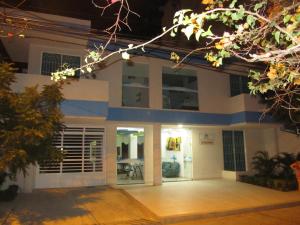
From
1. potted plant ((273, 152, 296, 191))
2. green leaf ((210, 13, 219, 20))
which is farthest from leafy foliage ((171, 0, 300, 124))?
potted plant ((273, 152, 296, 191))

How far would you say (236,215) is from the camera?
8258 millimetres

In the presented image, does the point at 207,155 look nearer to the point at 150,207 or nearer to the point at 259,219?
the point at 150,207

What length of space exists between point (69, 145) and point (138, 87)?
419 centimetres

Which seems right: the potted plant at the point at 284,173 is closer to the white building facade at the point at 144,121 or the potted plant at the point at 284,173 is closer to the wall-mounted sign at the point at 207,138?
the white building facade at the point at 144,121

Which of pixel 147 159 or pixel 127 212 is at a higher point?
pixel 147 159

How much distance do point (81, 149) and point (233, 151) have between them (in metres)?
8.38

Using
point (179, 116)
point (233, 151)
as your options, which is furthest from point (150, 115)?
point (233, 151)

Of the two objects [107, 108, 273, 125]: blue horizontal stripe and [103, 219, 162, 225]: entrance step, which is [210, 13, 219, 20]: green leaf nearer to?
[103, 219, 162, 225]: entrance step

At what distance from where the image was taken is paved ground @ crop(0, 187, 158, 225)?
7461 mm

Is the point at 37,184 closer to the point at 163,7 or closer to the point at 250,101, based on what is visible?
the point at 250,101

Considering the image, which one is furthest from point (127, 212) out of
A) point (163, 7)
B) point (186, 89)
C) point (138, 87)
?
point (163, 7)

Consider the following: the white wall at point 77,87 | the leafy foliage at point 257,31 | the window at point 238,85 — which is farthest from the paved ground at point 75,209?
the window at point 238,85

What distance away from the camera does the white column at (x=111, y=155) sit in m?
12.6

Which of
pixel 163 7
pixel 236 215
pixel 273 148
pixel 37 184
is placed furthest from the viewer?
pixel 163 7
